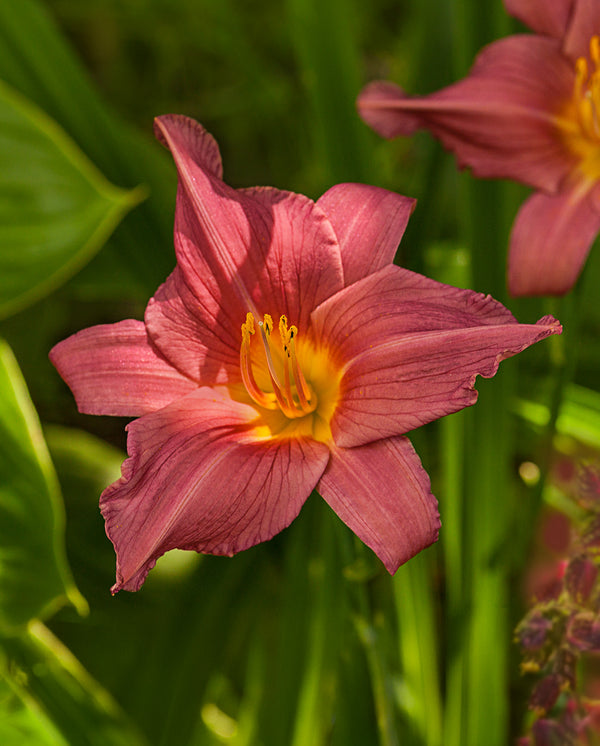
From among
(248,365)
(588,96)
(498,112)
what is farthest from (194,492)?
(588,96)

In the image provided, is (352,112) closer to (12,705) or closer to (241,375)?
(241,375)

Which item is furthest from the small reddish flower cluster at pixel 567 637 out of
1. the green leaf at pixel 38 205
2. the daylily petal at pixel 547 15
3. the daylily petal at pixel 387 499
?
the green leaf at pixel 38 205

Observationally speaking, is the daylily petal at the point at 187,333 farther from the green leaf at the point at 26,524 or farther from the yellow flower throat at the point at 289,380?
the green leaf at the point at 26,524

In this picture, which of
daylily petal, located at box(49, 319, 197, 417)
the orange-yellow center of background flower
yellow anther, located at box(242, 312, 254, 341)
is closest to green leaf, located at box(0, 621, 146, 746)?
daylily petal, located at box(49, 319, 197, 417)

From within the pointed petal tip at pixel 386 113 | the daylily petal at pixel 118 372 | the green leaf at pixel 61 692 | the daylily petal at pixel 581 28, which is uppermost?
the daylily petal at pixel 581 28

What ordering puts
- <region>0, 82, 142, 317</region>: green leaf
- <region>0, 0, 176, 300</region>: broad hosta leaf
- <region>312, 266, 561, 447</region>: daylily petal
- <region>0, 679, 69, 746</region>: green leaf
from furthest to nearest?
<region>0, 0, 176, 300</region>: broad hosta leaf < <region>0, 82, 142, 317</region>: green leaf < <region>0, 679, 69, 746</region>: green leaf < <region>312, 266, 561, 447</region>: daylily petal

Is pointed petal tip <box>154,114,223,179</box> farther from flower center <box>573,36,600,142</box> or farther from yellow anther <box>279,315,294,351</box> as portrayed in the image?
flower center <box>573,36,600,142</box>
